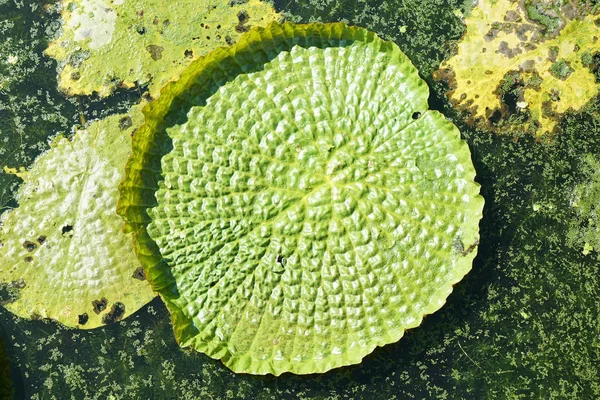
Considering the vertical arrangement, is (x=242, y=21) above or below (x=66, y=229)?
above

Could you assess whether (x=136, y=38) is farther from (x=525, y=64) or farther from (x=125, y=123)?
(x=525, y=64)

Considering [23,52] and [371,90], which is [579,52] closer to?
[371,90]

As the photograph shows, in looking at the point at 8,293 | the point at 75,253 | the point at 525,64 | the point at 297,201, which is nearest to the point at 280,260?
the point at 297,201

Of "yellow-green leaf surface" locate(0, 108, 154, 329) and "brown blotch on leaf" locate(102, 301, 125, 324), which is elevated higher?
"yellow-green leaf surface" locate(0, 108, 154, 329)

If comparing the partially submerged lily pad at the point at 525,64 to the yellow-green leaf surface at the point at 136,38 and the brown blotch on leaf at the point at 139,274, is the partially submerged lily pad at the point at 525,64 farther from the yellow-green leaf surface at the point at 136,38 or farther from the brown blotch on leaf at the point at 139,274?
the brown blotch on leaf at the point at 139,274

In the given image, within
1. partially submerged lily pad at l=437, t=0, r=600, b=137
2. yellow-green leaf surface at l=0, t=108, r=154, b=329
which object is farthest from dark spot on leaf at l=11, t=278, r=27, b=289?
partially submerged lily pad at l=437, t=0, r=600, b=137

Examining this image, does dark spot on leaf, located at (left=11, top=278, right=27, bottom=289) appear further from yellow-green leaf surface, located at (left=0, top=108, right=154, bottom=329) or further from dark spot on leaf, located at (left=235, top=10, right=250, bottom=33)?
dark spot on leaf, located at (left=235, top=10, right=250, bottom=33)

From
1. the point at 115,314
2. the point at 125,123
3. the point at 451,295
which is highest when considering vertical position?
the point at 125,123
